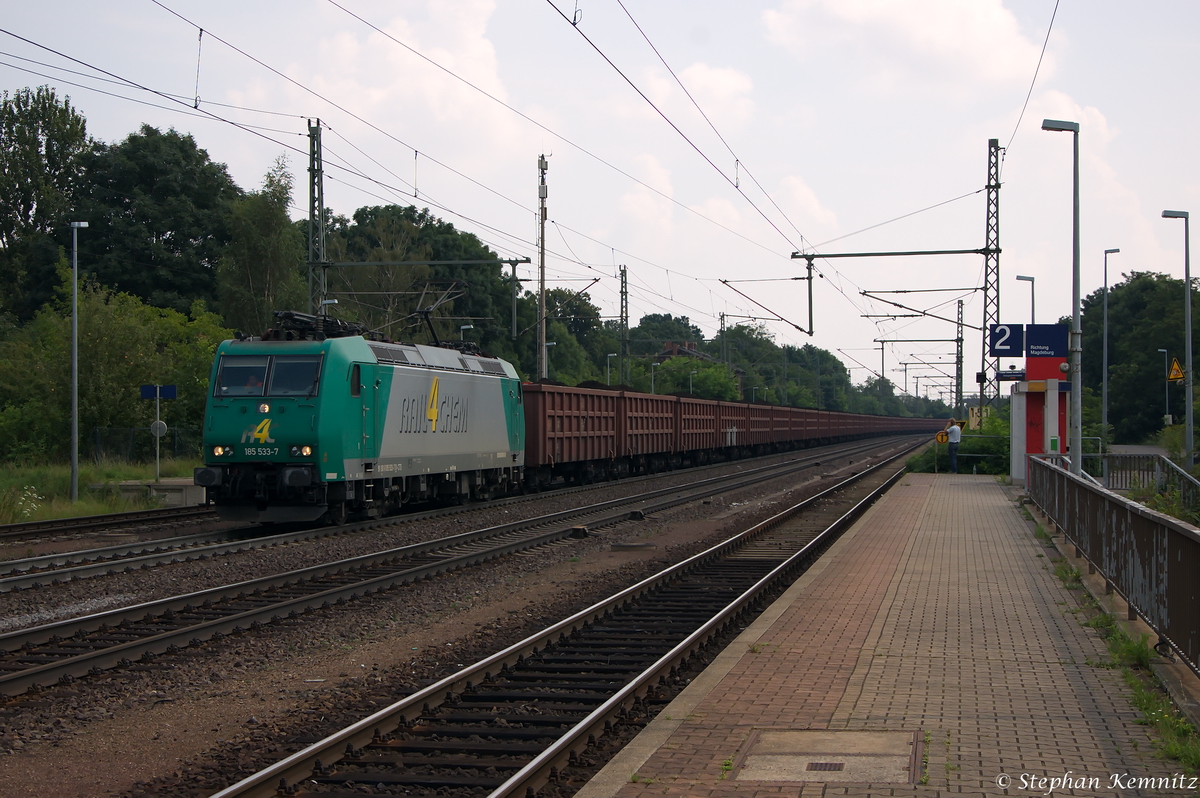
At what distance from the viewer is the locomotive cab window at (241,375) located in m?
17.0

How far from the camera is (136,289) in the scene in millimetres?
55500

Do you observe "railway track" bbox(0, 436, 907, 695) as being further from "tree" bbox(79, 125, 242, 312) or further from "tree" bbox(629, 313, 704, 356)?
"tree" bbox(629, 313, 704, 356)

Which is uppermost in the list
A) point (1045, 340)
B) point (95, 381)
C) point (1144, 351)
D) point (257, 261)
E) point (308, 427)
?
point (257, 261)

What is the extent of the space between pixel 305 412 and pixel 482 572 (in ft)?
15.9

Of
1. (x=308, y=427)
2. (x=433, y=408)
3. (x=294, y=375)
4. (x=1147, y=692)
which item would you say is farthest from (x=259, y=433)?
(x=1147, y=692)

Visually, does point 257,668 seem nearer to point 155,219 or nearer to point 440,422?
point 440,422

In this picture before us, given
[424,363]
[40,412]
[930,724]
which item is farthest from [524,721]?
[40,412]

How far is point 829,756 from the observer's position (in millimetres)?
5555

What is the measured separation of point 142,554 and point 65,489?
12935 millimetres

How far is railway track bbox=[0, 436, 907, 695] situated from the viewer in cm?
821

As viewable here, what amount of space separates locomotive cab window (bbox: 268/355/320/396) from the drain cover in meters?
12.1

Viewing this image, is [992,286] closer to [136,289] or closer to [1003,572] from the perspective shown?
[1003,572]

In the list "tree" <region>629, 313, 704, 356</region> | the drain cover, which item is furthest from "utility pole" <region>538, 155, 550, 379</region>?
"tree" <region>629, 313, 704, 356</region>

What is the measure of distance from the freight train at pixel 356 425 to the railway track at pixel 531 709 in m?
7.16
